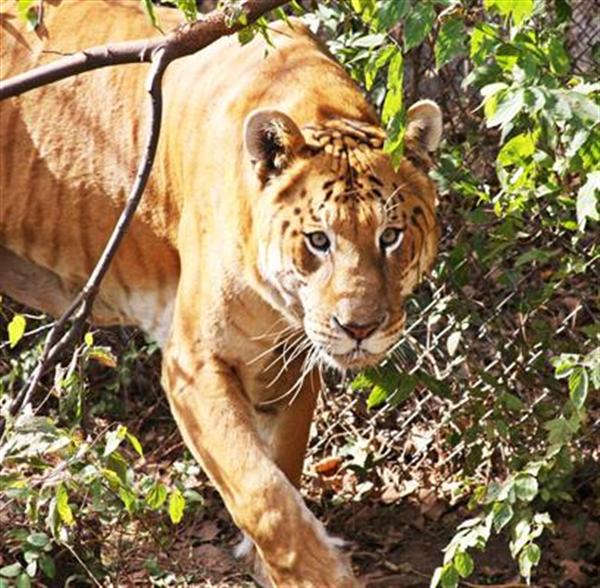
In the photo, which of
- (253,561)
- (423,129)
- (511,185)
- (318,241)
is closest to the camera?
(511,185)

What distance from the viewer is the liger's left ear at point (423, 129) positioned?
4977 mm

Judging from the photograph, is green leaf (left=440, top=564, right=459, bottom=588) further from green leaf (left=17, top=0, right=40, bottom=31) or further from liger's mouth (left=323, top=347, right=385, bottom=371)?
green leaf (left=17, top=0, right=40, bottom=31)

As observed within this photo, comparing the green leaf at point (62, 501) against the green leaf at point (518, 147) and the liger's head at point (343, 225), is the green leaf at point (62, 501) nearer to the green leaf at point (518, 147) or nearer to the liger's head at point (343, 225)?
the liger's head at point (343, 225)

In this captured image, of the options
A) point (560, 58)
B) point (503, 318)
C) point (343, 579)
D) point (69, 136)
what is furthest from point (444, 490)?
point (560, 58)

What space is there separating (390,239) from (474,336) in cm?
145

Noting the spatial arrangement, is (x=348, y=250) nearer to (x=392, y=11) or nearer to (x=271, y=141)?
(x=271, y=141)

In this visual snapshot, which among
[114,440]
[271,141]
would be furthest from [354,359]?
[114,440]

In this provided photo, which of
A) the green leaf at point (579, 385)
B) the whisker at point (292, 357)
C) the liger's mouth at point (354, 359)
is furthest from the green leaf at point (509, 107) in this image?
the whisker at point (292, 357)

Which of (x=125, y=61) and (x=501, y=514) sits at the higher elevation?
(x=125, y=61)

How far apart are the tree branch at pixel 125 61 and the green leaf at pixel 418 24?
51cm

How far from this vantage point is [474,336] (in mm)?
6262

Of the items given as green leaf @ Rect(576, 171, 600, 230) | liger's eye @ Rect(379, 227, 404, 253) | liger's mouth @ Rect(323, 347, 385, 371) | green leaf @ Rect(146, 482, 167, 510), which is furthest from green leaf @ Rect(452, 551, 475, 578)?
green leaf @ Rect(576, 171, 600, 230)

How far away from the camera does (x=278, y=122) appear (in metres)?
4.85

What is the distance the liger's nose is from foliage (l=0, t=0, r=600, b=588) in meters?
0.46
